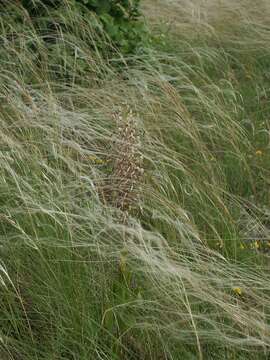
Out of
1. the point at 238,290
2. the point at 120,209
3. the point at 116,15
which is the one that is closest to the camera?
A: the point at 238,290

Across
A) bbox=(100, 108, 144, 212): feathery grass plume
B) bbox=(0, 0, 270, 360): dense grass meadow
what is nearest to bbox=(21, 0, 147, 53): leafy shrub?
bbox=(0, 0, 270, 360): dense grass meadow

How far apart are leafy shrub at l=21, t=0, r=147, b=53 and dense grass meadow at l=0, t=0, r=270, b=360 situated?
0.26ft

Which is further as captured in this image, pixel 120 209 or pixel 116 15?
pixel 116 15

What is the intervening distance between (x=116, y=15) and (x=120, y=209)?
6.89ft

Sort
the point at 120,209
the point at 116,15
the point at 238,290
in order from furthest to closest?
1. the point at 116,15
2. the point at 120,209
3. the point at 238,290

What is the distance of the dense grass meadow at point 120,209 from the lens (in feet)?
7.22

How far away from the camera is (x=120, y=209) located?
8.17 feet

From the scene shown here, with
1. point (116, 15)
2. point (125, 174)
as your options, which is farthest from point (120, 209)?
point (116, 15)

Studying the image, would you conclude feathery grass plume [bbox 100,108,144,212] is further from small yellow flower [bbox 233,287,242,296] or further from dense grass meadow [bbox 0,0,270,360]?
small yellow flower [bbox 233,287,242,296]

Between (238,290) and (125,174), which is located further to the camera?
(125,174)

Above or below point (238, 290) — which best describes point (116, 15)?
above

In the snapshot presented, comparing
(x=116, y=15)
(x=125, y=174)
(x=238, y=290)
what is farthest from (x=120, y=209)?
(x=116, y=15)

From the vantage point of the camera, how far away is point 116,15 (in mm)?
4312

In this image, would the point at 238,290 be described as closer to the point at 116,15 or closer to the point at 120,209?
the point at 120,209
